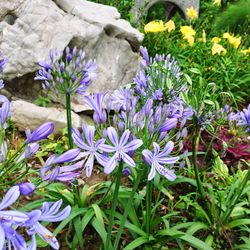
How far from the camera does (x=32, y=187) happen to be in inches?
52.1

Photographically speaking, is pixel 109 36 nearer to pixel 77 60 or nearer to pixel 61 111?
pixel 61 111

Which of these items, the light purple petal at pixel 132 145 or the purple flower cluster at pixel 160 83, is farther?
the purple flower cluster at pixel 160 83

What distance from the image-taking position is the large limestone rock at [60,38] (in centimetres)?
428

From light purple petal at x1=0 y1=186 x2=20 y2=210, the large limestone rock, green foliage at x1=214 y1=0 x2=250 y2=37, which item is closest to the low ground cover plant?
light purple petal at x1=0 y1=186 x2=20 y2=210

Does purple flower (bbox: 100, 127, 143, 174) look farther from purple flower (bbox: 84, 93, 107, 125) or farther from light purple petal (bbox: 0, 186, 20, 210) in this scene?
light purple petal (bbox: 0, 186, 20, 210)

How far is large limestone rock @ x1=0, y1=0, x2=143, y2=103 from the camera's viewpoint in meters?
4.28

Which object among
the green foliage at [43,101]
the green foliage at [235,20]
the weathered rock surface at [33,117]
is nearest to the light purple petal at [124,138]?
the weathered rock surface at [33,117]

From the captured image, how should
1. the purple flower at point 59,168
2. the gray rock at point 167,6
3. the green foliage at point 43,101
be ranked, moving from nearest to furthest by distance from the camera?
the purple flower at point 59,168 → the green foliage at point 43,101 → the gray rock at point 167,6

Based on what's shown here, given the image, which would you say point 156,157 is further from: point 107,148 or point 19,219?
point 19,219

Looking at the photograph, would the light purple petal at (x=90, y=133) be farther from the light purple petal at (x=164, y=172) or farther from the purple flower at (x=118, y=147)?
the light purple petal at (x=164, y=172)

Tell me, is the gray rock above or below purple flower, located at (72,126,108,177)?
below

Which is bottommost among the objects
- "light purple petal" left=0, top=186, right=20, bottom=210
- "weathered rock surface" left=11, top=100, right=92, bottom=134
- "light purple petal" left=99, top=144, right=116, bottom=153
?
"weathered rock surface" left=11, top=100, right=92, bottom=134

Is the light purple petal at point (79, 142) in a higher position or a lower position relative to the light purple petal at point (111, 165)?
higher

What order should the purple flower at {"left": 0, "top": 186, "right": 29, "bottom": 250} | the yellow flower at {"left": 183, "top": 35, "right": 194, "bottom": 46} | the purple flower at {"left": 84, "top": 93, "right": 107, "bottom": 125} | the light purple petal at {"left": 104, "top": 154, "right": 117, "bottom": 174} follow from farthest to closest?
1. the yellow flower at {"left": 183, "top": 35, "right": 194, "bottom": 46}
2. the purple flower at {"left": 84, "top": 93, "right": 107, "bottom": 125}
3. the light purple petal at {"left": 104, "top": 154, "right": 117, "bottom": 174}
4. the purple flower at {"left": 0, "top": 186, "right": 29, "bottom": 250}
